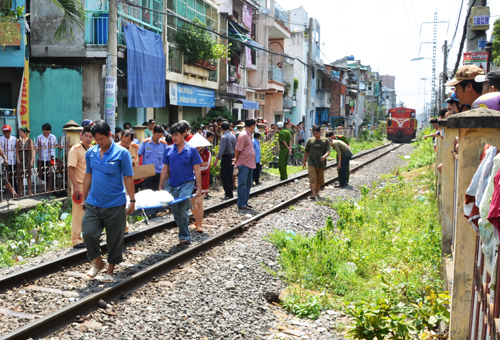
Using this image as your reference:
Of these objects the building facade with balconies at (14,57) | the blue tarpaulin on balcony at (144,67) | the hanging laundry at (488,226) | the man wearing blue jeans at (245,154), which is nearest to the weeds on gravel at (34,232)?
the man wearing blue jeans at (245,154)

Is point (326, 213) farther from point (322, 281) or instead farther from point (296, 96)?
point (296, 96)

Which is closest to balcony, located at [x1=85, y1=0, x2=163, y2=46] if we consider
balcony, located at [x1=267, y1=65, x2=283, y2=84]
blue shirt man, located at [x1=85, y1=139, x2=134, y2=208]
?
blue shirt man, located at [x1=85, y1=139, x2=134, y2=208]

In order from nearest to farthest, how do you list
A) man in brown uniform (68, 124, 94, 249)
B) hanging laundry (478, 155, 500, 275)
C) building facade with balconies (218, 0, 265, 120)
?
1. hanging laundry (478, 155, 500, 275)
2. man in brown uniform (68, 124, 94, 249)
3. building facade with balconies (218, 0, 265, 120)

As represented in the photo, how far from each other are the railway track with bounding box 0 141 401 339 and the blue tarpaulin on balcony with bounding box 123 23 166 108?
9.07m

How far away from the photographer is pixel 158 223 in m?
9.90

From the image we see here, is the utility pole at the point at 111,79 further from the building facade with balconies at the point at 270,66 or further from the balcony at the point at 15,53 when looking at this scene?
the building facade with balconies at the point at 270,66

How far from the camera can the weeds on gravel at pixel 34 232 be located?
27.2 feet

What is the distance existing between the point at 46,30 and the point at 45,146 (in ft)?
23.7

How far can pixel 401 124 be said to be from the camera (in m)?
49.5

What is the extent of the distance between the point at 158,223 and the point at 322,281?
14.0 ft

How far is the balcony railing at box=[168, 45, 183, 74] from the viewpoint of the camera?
70.6 ft

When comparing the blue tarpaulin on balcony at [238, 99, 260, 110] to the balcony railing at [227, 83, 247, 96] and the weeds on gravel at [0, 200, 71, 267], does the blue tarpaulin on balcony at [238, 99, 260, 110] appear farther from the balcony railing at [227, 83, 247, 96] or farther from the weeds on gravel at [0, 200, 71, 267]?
the weeds on gravel at [0, 200, 71, 267]

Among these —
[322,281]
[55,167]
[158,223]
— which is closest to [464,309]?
[322,281]

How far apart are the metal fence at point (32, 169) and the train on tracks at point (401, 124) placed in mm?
41812
